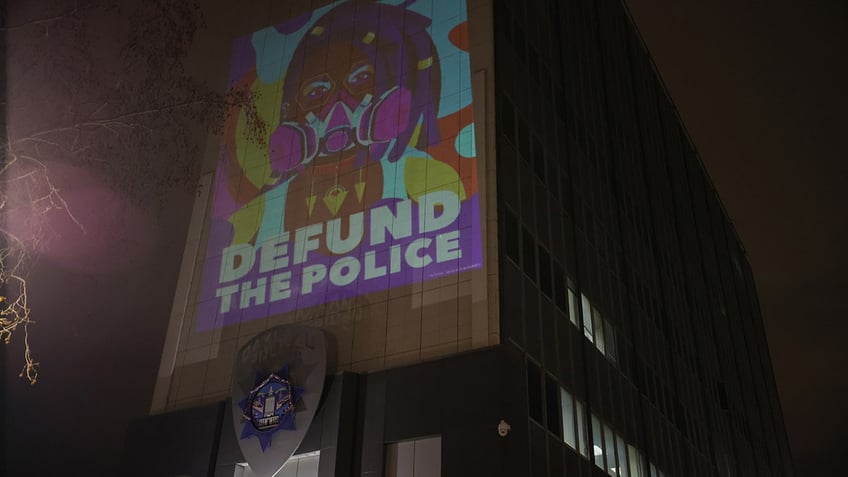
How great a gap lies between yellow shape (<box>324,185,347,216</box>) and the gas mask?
2.30 metres

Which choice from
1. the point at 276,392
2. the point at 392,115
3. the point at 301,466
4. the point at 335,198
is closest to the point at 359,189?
the point at 335,198

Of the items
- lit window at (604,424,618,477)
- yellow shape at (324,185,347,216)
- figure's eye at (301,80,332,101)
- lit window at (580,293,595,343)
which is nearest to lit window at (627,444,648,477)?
lit window at (604,424,618,477)

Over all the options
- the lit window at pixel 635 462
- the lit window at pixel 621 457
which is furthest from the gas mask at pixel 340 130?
the lit window at pixel 635 462

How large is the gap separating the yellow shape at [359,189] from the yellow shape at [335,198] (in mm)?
673

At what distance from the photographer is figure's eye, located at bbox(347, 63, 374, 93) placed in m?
38.5

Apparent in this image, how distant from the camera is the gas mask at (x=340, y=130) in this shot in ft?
119

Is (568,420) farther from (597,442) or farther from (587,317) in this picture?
(587,317)

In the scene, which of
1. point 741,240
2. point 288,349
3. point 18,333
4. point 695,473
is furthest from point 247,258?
point 741,240

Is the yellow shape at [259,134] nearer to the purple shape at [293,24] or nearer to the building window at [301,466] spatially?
the purple shape at [293,24]

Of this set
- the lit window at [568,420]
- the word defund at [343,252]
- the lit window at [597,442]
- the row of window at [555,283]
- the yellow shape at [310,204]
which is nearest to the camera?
the lit window at [568,420]

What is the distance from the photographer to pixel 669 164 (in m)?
69.6

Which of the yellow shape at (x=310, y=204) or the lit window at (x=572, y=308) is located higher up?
the yellow shape at (x=310, y=204)

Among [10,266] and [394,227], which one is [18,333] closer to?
[10,266]

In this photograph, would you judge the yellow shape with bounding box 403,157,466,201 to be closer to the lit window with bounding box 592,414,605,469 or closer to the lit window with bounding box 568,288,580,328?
the lit window with bounding box 568,288,580,328
